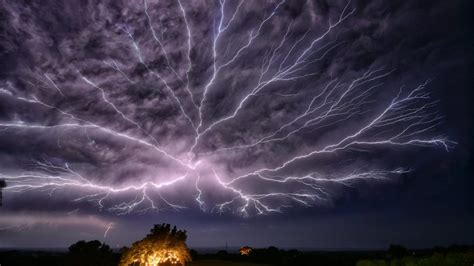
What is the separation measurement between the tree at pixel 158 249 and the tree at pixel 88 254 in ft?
13.8

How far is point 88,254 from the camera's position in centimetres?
1972

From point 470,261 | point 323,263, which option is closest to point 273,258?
point 323,263

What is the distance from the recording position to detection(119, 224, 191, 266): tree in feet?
52.5

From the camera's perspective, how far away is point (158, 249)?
16203 mm

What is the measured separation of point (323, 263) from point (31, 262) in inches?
915

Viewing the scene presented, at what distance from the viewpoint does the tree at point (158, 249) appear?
52.5ft

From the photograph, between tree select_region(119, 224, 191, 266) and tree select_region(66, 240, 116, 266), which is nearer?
tree select_region(119, 224, 191, 266)

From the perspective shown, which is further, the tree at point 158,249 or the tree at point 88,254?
the tree at point 88,254

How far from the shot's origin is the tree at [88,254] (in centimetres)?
1947

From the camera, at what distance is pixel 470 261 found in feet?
35.2

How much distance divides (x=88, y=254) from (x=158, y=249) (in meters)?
6.16

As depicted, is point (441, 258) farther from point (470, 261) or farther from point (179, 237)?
point (179, 237)

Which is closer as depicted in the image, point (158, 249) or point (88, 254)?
point (158, 249)

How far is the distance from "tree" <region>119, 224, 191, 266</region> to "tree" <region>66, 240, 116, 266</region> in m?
4.21
